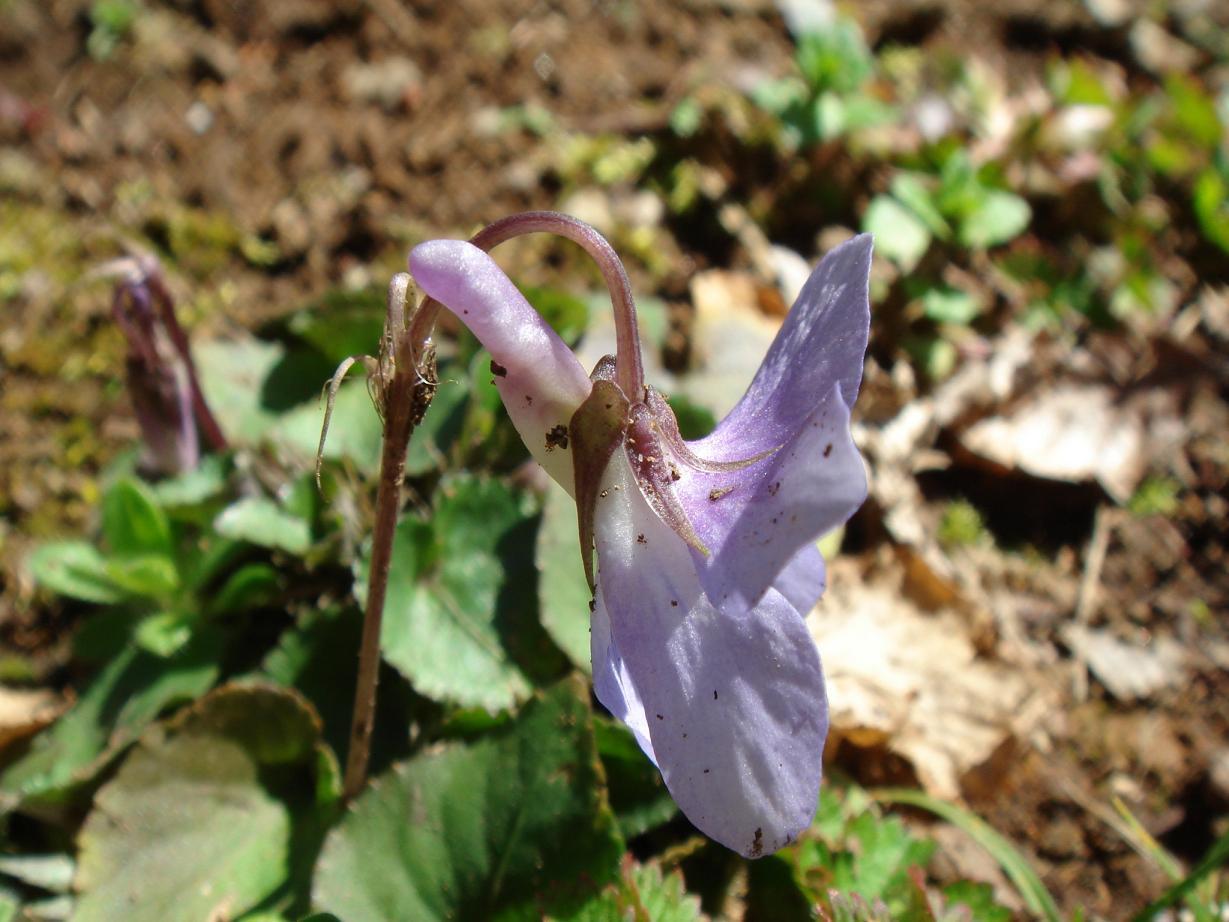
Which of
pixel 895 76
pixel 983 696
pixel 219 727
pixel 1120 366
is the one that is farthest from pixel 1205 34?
pixel 219 727

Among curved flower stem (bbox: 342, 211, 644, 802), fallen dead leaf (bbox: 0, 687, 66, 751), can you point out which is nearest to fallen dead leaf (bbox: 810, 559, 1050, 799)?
curved flower stem (bbox: 342, 211, 644, 802)

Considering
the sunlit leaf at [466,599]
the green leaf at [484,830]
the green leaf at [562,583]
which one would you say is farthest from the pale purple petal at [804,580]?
the sunlit leaf at [466,599]

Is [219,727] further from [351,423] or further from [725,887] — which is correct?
[725,887]

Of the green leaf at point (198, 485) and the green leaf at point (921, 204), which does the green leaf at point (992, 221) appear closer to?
the green leaf at point (921, 204)

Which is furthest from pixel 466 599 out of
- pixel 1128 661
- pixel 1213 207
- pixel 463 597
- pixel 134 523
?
pixel 1213 207

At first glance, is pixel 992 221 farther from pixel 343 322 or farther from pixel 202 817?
pixel 202 817

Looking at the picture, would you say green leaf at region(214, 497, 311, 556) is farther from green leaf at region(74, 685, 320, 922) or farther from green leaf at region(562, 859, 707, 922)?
green leaf at region(562, 859, 707, 922)
